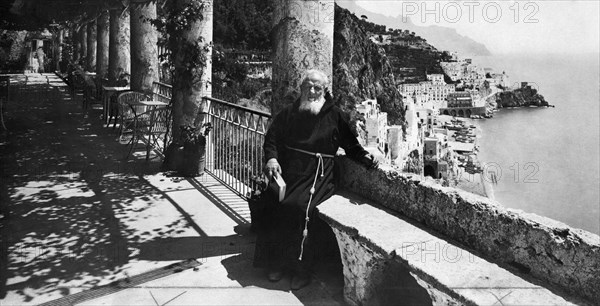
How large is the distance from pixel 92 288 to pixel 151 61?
28.5 feet

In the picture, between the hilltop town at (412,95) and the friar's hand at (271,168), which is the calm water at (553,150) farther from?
the friar's hand at (271,168)

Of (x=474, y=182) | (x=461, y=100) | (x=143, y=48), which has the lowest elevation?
(x=474, y=182)

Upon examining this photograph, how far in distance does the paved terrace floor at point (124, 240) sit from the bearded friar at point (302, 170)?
0.25 m

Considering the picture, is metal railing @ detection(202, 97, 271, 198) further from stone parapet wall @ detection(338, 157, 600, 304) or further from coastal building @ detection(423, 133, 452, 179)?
coastal building @ detection(423, 133, 452, 179)

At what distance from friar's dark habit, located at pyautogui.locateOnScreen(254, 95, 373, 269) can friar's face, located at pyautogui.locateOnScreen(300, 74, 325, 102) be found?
0.10 meters

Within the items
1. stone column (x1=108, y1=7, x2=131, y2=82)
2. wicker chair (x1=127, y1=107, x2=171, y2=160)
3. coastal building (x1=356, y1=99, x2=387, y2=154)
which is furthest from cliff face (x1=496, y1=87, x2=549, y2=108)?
wicker chair (x1=127, y1=107, x2=171, y2=160)

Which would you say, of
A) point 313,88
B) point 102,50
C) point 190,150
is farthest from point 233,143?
point 102,50

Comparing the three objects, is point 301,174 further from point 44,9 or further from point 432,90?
point 432,90

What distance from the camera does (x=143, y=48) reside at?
11461 millimetres

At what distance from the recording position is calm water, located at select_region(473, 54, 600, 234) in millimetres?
72188

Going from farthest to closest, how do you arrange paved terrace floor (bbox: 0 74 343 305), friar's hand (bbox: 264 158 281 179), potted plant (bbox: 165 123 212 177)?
potted plant (bbox: 165 123 212 177)
friar's hand (bbox: 264 158 281 179)
paved terrace floor (bbox: 0 74 343 305)

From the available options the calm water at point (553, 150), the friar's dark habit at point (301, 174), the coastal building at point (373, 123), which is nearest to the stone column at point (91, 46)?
the friar's dark habit at point (301, 174)

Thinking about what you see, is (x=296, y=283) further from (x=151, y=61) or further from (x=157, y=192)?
(x=151, y=61)

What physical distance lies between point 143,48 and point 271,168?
8750mm
